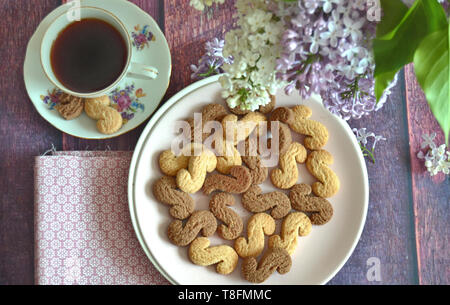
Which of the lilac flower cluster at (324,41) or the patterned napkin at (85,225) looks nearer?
the lilac flower cluster at (324,41)

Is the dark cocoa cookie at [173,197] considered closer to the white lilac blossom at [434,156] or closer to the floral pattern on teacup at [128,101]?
the floral pattern on teacup at [128,101]

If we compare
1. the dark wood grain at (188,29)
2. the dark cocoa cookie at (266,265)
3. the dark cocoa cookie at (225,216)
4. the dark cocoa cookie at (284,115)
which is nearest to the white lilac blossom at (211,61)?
the dark wood grain at (188,29)

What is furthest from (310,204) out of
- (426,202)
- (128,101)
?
(128,101)

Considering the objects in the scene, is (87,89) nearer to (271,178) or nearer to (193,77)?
(193,77)

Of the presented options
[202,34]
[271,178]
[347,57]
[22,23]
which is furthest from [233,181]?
[22,23]

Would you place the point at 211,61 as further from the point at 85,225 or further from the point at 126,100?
the point at 85,225

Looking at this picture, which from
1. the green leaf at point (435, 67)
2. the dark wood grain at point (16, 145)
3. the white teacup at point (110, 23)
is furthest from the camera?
the dark wood grain at point (16, 145)
